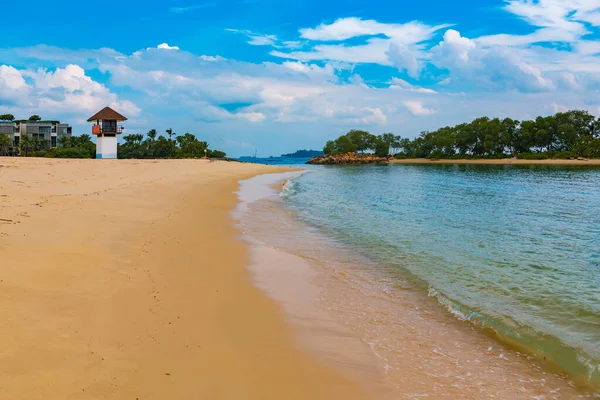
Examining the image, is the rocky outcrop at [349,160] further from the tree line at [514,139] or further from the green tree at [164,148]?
the green tree at [164,148]

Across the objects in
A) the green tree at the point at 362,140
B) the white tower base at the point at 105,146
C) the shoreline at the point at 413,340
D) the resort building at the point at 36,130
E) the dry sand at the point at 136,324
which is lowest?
the shoreline at the point at 413,340

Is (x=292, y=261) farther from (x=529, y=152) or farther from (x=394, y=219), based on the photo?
(x=529, y=152)

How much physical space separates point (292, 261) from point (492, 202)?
68.8ft

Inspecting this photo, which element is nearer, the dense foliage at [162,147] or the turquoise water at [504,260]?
the turquoise water at [504,260]

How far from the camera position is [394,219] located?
19016mm

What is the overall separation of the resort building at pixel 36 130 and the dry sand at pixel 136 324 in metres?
96.3

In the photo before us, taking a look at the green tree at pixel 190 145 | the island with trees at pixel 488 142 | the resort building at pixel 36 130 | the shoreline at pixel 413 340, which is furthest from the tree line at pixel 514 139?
the shoreline at pixel 413 340

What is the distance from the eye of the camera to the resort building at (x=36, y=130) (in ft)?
299

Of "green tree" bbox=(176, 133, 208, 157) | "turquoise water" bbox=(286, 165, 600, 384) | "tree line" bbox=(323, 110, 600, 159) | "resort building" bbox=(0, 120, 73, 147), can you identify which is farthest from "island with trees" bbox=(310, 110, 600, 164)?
"turquoise water" bbox=(286, 165, 600, 384)

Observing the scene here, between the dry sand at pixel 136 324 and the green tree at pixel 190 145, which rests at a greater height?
the green tree at pixel 190 145

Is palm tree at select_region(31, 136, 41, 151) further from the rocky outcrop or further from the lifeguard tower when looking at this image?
the rocky outcrop

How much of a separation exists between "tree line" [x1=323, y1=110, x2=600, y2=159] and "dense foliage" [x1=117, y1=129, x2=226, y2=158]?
85.1 m

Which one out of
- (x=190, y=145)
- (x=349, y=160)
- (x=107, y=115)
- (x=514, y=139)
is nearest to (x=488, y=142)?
(x=514, y=139)

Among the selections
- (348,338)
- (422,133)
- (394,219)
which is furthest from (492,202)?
(422,133)
